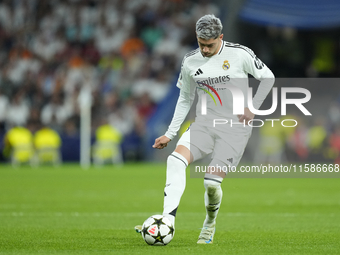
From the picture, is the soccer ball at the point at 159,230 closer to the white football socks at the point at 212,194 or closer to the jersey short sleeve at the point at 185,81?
the white football socks at the point at 212,194

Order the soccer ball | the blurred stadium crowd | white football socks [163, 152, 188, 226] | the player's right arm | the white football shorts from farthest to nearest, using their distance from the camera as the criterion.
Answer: the blurred stadium crowd, the player's right arm, the white football shorts, white football socks [163, 152, 188, 226], the soccer ball

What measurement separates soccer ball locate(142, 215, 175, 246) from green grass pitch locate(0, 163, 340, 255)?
103mm

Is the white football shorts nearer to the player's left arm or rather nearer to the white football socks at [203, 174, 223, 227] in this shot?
the white football socks at [203, 174, 223, 227]

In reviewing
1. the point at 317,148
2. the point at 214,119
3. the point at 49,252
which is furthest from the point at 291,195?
the point at 317,148

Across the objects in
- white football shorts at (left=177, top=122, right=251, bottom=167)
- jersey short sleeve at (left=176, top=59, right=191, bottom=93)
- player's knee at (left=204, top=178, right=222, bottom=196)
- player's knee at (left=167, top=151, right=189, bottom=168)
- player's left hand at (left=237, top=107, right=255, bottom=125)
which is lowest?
player's knee at (left=204, top=178, right=222, bottom=196)

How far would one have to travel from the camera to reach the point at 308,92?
25078 millimetres

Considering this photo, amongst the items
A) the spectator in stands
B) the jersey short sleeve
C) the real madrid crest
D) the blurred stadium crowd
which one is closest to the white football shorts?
the jersey short sleeve

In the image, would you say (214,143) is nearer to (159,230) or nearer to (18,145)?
(159,230)

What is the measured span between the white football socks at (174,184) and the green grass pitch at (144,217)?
384mm

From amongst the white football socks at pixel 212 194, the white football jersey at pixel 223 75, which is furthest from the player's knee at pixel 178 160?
the white football jersey at pixel 223 75

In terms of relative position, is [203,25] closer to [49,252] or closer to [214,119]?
[214,119]

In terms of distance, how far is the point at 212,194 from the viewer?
665 centimetres

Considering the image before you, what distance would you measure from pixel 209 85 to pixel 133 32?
20.9 meters

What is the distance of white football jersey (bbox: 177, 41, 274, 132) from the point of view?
6715mm
